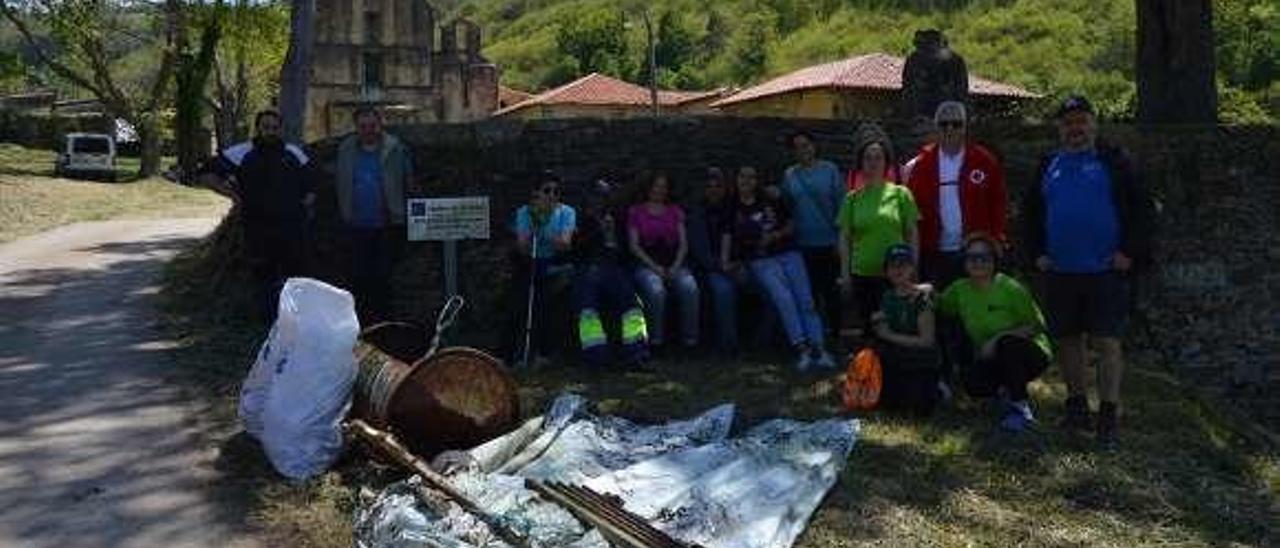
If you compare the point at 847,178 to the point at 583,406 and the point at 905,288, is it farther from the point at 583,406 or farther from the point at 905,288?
the point at 583,406

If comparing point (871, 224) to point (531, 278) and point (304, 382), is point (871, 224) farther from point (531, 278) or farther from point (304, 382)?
point (304, 382)

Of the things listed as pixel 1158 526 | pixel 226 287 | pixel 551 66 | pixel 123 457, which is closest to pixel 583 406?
pixel 123 457

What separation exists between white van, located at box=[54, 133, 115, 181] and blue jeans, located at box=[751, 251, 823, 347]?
3233 cm

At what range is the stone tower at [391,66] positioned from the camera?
178 feet

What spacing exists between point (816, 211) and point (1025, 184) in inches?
105

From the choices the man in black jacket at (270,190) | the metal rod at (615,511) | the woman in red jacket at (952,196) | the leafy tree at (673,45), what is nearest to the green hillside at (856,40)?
the leafy tree at (673,45)

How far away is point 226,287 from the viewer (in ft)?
37.6

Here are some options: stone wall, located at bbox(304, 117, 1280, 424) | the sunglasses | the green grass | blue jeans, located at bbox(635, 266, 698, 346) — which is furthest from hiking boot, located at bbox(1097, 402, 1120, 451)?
the green grass

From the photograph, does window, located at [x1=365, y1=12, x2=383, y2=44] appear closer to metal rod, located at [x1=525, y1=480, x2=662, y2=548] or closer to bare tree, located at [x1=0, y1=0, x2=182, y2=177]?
bare tree, located at [x1=0, y1=0, x2=182, y2=177]

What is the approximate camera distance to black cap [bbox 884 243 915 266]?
789 cm

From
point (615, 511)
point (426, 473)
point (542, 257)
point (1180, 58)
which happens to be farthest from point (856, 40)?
point (615, 511)

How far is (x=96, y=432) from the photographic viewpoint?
24.4 feet

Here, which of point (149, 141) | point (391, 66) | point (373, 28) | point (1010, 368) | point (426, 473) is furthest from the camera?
point (391, 66)

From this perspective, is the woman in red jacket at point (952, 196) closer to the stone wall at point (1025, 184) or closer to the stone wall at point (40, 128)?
the stone wall at point (1025, 184)
